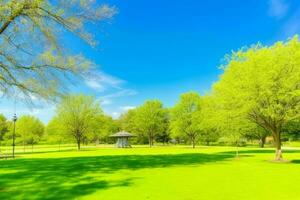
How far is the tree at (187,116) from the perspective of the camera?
67.8 m

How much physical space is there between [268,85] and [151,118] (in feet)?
200

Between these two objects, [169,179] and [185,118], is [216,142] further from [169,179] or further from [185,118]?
[169,179]

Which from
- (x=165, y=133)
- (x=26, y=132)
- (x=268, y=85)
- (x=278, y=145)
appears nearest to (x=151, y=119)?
(x=165, y=133)

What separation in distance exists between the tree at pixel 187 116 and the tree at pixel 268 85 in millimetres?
40769

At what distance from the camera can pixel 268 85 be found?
2372 centimetres

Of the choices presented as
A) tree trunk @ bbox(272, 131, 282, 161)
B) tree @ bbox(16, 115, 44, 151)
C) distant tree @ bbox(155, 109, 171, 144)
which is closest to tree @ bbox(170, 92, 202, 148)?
distant tree @ bbox(155, 109, 171, 144)

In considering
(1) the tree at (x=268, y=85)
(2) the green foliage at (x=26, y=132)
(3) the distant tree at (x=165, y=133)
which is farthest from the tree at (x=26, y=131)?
(1) the tree at (x=268, y=85)

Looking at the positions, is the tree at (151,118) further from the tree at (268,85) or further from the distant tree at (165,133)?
the tree at (268,85)

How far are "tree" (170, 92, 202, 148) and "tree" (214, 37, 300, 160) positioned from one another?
40.8 metres

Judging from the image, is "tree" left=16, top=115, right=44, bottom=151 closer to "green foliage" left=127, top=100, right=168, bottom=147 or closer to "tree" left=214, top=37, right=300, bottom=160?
"green foliage" left=127, top=100, right=168, bottom=147

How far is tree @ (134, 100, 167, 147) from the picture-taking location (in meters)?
83.4

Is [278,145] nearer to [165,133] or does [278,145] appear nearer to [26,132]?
[165,133]

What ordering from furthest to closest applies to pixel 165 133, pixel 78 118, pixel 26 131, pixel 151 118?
pixel 165 133 < pixel 26 131 < pixel 151 118 < pixel 78 118

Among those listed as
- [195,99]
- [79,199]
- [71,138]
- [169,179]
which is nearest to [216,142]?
[195,99]
